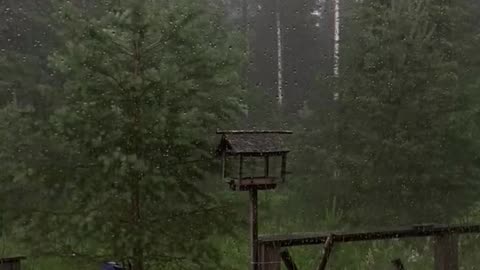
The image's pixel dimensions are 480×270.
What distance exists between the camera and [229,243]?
11898 mm

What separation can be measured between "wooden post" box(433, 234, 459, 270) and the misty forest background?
230 cm

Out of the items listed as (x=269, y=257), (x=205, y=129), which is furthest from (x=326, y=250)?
(x=205, y=129)

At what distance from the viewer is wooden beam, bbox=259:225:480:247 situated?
6.77 metres

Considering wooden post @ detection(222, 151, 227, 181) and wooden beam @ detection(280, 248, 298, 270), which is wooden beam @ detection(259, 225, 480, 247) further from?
wooden post @ detection(222, 151, 227, 181)

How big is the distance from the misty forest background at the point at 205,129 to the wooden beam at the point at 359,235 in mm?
1542

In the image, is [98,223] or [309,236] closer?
[309,236]

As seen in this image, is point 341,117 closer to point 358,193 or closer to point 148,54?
point 358,193

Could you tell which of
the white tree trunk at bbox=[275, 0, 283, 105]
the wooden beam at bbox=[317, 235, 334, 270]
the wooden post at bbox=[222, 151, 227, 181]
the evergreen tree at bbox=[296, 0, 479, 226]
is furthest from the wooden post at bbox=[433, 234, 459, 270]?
the white tree trunk at bbox=[275, 0, 283, 105]

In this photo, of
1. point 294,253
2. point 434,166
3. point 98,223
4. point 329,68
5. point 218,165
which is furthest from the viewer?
point 329,68

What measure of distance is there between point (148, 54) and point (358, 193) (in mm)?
7035

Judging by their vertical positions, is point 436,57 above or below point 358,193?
above

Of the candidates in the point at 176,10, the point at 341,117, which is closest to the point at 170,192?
the point at 176,10

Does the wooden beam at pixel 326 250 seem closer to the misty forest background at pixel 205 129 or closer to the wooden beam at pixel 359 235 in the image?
the wooden beam at pixel 359 235

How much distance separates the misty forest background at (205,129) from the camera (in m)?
7.63
